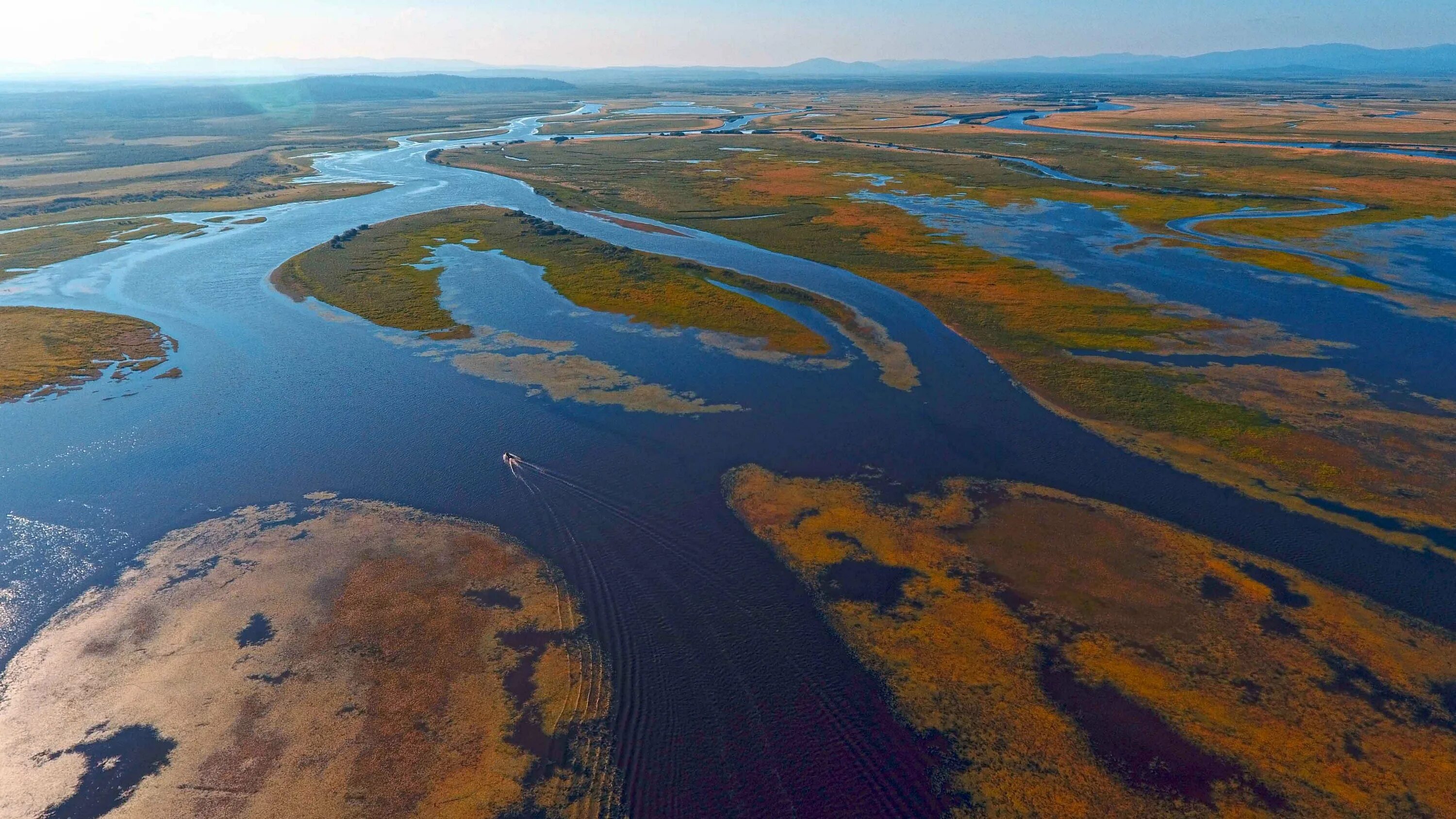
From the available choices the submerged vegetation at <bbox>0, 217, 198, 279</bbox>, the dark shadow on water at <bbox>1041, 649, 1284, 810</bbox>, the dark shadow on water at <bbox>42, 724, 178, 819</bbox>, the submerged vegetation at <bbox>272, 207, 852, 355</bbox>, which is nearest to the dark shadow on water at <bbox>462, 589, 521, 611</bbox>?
the dark shadow on water at <bbox>42, 724, 178, 819</bbox>

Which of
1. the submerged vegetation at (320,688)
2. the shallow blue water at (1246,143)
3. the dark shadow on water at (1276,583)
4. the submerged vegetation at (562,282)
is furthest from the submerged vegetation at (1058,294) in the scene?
the submerged vegetation at (320,688)

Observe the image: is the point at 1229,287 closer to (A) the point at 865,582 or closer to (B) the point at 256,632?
(A) the point at 865,582

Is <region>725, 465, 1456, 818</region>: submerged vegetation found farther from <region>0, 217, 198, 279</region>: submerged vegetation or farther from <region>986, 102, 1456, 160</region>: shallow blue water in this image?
<region>986, 102, 1456, 160</region>: shallow blue water

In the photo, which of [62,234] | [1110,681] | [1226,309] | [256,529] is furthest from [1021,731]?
[62,234]

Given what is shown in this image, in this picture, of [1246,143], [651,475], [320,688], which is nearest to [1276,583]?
[651,475]

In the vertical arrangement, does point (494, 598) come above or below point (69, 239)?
below

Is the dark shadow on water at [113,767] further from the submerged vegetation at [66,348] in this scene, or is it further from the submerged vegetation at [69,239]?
the submerged vegetation at [69,239]

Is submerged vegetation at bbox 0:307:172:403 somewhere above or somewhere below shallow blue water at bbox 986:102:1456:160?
below
